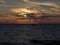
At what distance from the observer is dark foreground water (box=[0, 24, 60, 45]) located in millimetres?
2690

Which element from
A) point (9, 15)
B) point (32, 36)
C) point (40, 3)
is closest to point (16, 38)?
point (32, 36)

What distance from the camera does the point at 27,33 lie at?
9.23 ft

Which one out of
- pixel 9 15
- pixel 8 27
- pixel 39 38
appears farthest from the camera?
pixel 8 27

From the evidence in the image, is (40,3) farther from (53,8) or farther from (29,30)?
(29,30)

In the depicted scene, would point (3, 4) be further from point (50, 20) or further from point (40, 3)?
point (50, 20)

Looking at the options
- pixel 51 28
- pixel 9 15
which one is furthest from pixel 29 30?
pixel 9 15

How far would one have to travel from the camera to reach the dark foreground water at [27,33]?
2.69 metres

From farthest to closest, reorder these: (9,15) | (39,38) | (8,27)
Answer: (8,27)
(39,38)
(9,15)

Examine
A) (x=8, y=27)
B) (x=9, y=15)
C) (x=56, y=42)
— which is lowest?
(x=56, y=42)

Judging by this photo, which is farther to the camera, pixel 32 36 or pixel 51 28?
pixel 51 28

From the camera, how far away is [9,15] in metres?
2.47

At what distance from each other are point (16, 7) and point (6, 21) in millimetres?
225

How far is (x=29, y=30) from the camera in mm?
2900

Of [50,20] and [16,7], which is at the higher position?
[16,7]
